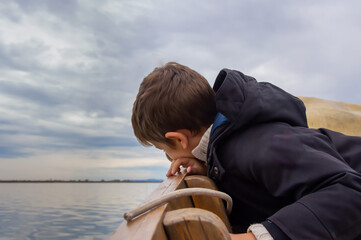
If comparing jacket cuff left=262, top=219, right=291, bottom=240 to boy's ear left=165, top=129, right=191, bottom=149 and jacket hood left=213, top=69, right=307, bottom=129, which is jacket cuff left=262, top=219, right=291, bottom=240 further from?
boy's ear left=165, top=129, right=191, bottom=149

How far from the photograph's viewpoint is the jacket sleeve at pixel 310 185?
3.28 feet

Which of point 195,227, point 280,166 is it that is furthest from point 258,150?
point 195,227

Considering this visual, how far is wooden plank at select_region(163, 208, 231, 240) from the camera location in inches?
25.4

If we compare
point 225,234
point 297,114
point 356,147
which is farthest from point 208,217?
point 356,147

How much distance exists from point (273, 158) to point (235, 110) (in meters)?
0.29

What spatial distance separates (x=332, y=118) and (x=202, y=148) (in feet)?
15.3

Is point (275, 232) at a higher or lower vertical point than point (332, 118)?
lower

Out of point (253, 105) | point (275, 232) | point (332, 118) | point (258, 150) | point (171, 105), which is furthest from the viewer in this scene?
point (332, 118)

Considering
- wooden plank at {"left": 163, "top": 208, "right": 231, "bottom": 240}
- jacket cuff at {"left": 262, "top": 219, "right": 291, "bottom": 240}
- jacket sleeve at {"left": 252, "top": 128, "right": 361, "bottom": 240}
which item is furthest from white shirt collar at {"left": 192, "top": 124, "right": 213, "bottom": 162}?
wooden plank at {"left": 163, "top": 208, "right": 231, "bottom": 240}

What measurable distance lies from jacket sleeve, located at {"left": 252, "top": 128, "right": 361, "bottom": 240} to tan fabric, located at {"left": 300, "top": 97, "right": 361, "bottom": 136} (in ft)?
14.6

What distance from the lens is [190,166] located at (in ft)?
6.17

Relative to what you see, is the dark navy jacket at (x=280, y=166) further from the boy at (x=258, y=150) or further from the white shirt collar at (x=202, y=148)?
the white shirt collar at (x=202, y=148)

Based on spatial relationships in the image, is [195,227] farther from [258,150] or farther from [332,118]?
[332,118]

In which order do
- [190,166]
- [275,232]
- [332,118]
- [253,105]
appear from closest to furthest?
1. [275,232]
2. [253,105]
3. [190,166]
4. [332,118]
